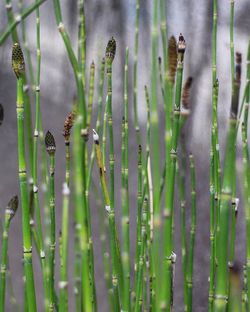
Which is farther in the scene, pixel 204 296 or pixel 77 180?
pixel 204 296

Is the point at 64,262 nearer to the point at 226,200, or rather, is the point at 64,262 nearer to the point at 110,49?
the point at 226,200

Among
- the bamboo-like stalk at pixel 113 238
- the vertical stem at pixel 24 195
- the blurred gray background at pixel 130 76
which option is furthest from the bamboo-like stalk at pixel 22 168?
the blurred gray background at pixel 130 76

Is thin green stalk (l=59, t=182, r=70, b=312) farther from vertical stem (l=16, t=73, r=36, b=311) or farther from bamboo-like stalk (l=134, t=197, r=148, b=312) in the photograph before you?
bamboo-like stalk (l=134, t=197, r=148, b=312)

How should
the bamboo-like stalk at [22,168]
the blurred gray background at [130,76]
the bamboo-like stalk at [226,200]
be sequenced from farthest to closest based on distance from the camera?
the blurred gray background at [130,76] < the bamboo-like stalk at [22,168] < the bamboo-like stalk at [226,200]

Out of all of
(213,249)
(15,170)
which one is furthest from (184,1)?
(213,249)

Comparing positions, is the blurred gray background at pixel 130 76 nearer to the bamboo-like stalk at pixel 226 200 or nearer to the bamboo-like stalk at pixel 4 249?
the bamboo-like stalk at pixel 4 249

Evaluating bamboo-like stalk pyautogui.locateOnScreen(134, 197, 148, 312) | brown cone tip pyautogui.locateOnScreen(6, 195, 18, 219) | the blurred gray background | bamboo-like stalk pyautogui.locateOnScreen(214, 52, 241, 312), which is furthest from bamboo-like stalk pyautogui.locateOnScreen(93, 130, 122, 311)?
the blurred gray background

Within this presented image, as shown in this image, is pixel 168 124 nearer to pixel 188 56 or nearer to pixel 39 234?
pixel 39 234

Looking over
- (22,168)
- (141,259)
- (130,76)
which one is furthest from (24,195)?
(130,76)
